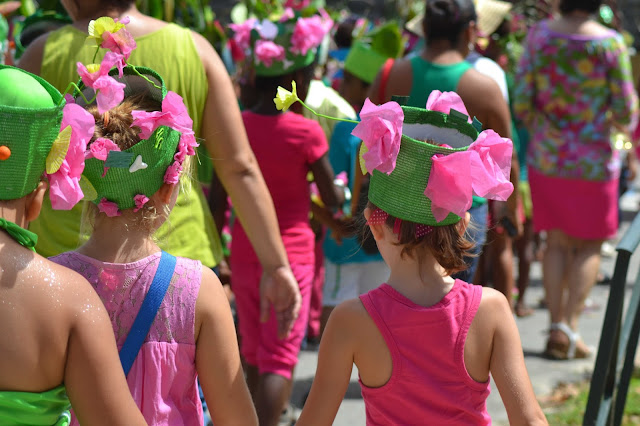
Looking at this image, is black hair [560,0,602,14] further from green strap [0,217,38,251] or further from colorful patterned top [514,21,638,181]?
green strap [0,217,38,251]

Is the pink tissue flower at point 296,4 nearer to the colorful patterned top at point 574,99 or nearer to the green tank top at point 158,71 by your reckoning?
the colorful patterned top at point 574,99

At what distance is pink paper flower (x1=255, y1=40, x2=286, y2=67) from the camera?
169 inches

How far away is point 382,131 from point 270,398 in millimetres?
1944

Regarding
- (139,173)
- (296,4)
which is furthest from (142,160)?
(296,4)

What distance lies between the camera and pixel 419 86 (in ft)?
13.4

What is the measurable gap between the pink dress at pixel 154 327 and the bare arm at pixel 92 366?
1.06 ft

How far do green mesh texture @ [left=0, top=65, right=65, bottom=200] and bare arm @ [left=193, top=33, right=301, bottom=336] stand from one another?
1.14 meters

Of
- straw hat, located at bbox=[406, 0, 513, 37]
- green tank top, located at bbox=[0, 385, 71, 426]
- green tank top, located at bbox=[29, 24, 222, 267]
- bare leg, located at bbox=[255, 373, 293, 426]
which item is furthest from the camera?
straw hat, located at bbox=[406, 0, 513, 37]

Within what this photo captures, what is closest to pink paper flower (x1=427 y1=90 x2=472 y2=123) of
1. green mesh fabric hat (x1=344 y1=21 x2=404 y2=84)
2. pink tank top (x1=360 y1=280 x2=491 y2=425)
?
pink tank top (x1=360 y1=280 x2=491 y2=425)

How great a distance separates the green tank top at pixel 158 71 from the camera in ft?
9.27

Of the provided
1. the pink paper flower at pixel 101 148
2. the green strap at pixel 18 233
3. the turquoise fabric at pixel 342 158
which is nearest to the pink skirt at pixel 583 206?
→ the turquoise fabric at pixel 342 158

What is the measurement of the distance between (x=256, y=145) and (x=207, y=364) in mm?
2075

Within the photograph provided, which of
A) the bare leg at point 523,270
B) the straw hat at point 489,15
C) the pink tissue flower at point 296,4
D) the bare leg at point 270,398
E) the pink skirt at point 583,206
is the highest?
the straw hat at point 489,15

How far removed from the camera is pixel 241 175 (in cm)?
292
